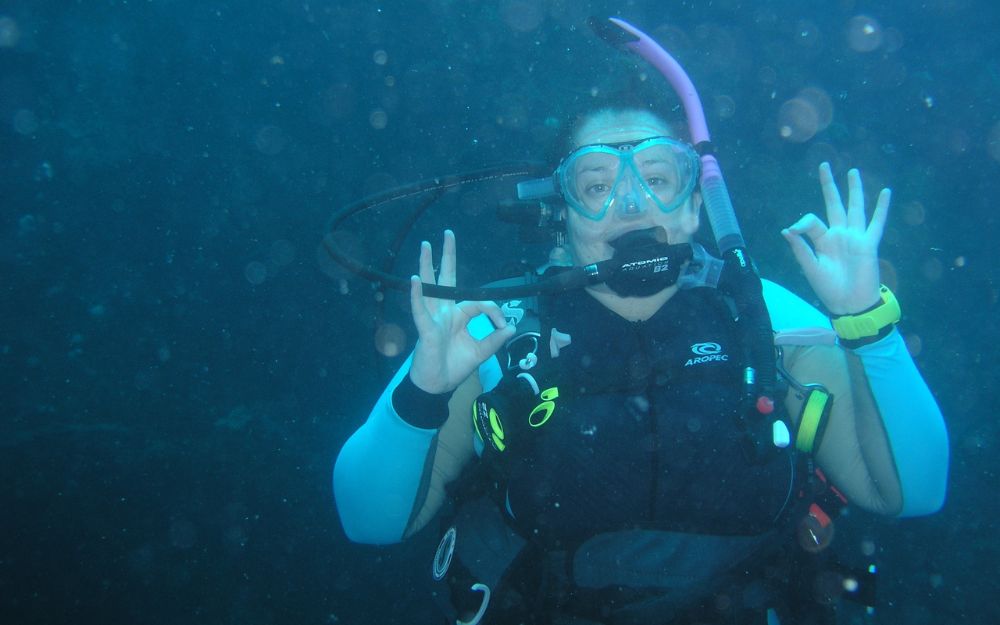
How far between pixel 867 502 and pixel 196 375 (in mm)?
6901

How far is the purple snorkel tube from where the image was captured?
2.41 meters

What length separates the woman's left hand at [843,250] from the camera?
80.0 inches

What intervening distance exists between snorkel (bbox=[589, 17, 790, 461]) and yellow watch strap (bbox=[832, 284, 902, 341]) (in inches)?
12.1

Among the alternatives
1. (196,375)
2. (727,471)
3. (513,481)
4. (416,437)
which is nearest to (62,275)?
(196,375)

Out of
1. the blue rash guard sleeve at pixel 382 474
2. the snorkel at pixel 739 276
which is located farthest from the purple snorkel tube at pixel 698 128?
the blue rash guard sleeve at pixel 382 474

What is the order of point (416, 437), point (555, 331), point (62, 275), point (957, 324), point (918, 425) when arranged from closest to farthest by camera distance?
point (918, 425) < point (416, 437) < point (555, 331) < point (957, 324) < point (62, 275)

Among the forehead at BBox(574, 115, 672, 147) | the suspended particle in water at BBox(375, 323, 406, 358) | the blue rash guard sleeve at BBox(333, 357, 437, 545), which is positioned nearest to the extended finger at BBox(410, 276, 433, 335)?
the blue rash guard sleeve at BBox(333, 357, 437, 545)

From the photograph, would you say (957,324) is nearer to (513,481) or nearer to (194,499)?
(513,481)

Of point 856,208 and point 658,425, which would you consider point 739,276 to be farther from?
point 658,425

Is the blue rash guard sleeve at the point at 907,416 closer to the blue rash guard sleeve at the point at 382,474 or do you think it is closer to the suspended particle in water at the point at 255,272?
the blue rash guard sleeve at the point at 382,474

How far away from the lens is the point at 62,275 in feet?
19.1

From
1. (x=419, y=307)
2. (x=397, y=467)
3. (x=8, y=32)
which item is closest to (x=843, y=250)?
(x=419, y=307)

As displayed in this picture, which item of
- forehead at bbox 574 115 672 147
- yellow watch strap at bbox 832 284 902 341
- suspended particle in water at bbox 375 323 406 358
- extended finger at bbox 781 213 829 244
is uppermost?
forehead at bbox 574 115 672 147

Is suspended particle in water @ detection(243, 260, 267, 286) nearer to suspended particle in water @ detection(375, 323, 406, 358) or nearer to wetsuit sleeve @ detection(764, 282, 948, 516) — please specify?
suspended particle in water @ detection(375, 323, 406, 358)
